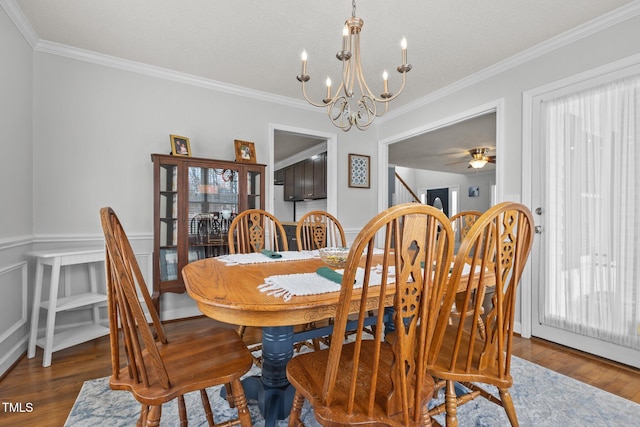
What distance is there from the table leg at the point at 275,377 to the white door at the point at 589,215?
2.21m

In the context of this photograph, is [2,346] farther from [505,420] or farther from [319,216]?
[505,420]

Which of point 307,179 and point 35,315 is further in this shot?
point 307,179

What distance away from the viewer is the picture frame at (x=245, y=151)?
3.20 meters

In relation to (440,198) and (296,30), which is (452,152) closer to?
(440,198)

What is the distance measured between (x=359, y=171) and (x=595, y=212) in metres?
2.48

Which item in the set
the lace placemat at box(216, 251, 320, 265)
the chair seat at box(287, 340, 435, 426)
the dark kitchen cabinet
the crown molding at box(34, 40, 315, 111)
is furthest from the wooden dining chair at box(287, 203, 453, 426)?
the dark kitchen cabinet

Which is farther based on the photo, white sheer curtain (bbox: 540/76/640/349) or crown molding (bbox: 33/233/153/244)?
crown molding (bbox: 33/233/153/244)

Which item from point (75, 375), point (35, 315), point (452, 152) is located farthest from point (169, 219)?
point (452, 152)

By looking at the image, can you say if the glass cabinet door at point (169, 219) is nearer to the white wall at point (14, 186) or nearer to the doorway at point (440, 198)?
the white wall at point (14, 186)

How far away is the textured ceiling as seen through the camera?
2.06m

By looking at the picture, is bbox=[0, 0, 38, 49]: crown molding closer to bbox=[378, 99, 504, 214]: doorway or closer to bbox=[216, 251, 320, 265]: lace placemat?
bbox=[216, 251, 320, 265]: lace placemat

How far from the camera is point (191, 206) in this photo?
2869 millimetres

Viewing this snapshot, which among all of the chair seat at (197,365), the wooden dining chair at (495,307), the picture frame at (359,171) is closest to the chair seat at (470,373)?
the wooden dining chair at (495,307)

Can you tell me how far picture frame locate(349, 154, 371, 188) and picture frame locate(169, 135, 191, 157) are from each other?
200cm
